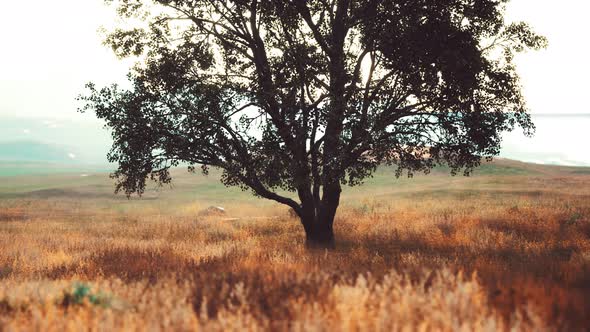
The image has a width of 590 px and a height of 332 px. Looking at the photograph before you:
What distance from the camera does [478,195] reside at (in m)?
35.7

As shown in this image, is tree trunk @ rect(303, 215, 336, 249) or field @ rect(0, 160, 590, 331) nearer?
field @ rect(0, 160, 590, 331)

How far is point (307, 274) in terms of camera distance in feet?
22.9

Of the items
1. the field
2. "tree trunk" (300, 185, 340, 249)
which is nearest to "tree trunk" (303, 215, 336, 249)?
"tree trunk" (300, 185, 340, 249)

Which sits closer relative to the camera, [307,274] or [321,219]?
[307,274]

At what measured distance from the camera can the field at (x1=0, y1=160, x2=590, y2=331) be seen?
4664mm

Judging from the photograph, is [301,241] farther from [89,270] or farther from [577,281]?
[577,281]

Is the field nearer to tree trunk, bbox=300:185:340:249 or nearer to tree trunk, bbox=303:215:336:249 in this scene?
tree trunk, bbox=303:215:336:249

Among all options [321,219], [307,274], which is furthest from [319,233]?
[307,274]

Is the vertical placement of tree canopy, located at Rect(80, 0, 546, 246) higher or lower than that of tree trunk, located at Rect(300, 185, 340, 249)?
higher

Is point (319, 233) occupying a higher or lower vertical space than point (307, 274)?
lower

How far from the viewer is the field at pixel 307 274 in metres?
4.66

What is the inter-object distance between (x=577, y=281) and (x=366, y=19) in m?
9.22

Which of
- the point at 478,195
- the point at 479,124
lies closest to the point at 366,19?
the point at 479,124

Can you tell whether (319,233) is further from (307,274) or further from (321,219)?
(307,274)
